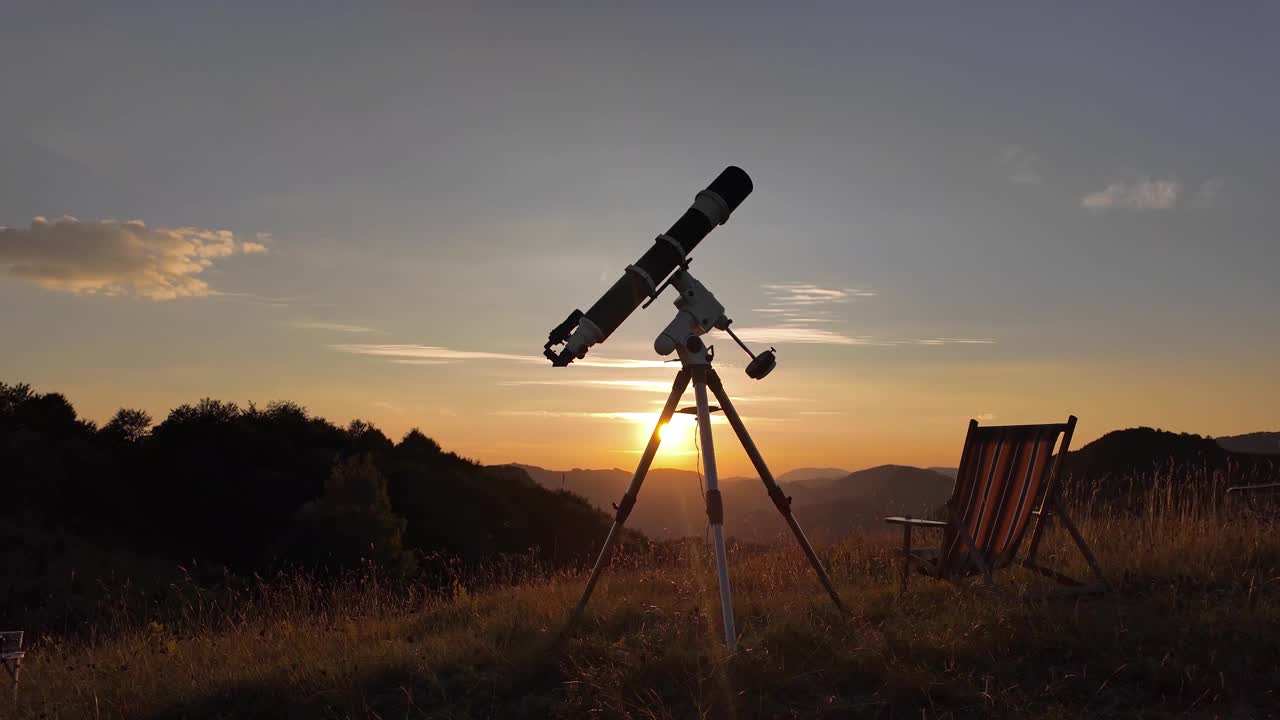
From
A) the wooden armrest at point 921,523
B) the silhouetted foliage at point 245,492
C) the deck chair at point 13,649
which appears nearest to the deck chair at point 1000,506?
the wooden armrest at point 921,523

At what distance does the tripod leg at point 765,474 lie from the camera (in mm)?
6289

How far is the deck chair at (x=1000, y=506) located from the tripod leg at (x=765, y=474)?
3.51 ft

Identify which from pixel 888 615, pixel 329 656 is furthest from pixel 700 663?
pixel 329 656

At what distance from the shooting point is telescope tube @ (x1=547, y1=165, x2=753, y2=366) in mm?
6191

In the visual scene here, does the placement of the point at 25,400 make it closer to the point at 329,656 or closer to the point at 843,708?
the point at 329,656

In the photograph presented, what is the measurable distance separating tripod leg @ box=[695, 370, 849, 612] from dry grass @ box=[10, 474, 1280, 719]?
1.45 feet

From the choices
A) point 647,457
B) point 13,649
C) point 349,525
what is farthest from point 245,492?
point 647,457

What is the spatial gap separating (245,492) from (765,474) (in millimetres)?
28508

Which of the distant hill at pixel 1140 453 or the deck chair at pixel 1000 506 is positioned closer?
the deck chair at pixel 1000 506

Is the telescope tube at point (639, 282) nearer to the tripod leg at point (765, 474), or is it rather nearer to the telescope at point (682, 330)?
the telescope at point (682, 330)

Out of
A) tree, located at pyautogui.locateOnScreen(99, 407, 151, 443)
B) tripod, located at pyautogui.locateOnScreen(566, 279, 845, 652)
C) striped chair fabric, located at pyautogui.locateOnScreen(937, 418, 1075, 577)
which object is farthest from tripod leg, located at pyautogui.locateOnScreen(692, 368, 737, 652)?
tree, located at pyautogui.locateOnScreen(99, 407, 151, 443)

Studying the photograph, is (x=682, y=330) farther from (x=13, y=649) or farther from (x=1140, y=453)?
(x=1140, y=453)

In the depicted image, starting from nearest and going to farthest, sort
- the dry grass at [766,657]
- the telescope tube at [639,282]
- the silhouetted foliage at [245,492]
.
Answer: the dry grass at [766,657] → the telescope tube at [639,282] → the silhouetted foliage at [245,492]

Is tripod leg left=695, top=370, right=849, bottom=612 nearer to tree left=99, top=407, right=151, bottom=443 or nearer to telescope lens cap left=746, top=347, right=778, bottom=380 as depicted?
telescope lens cap left=746, top=347, right=778, bottom=380
